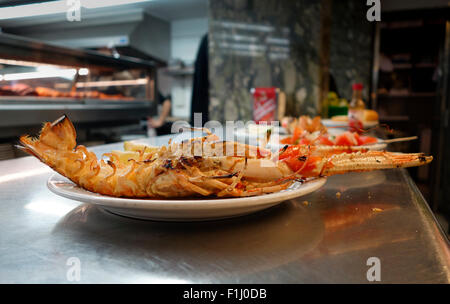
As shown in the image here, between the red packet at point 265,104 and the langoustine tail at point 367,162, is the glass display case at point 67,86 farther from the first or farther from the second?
the langoustine tail at point 367,162

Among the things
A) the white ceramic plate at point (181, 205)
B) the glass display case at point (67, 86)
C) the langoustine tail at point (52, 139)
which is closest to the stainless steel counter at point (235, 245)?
the white ceramic plate at point (181, 205)

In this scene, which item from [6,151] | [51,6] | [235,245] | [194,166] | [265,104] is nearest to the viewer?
[235,245]

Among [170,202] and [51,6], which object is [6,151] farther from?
[170,202]

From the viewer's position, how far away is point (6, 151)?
296 centimetres

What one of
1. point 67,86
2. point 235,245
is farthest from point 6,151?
point 235,245

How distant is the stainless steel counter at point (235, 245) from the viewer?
0.47m

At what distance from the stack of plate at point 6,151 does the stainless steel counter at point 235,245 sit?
2440 millimetres

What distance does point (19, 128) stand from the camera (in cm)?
312

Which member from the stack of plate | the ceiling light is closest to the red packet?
A: the ceiling light

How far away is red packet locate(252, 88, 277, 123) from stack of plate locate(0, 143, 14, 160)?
2.08 metres

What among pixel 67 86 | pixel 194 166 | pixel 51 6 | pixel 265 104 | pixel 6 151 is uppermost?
pixel 51 6

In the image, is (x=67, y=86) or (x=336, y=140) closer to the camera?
(x=336, y=140)

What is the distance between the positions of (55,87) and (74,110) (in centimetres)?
40

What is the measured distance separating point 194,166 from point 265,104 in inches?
85.7
